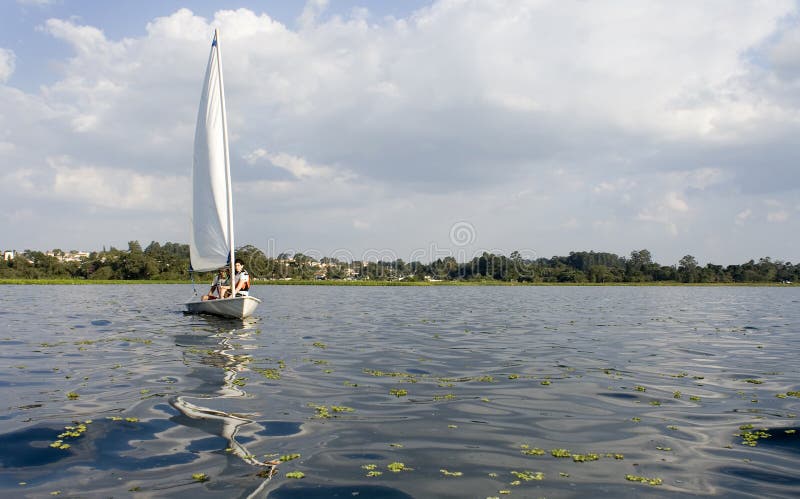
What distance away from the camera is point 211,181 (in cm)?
2980

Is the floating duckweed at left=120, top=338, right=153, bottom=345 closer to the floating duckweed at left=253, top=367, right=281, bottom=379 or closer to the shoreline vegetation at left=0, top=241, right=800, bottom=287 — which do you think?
the floating duckweed at left=253, top=367, right=281, bottom=379

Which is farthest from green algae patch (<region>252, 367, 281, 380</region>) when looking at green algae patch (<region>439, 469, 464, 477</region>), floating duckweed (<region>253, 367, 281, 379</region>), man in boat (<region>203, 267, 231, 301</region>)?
man in boat (<region>203, 267, 231, 301</region>)

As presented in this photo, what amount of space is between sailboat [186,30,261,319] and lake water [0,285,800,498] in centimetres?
1005

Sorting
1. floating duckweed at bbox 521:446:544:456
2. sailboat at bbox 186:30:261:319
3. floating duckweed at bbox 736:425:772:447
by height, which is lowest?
floating duckweed at bbox 521:446:544:456

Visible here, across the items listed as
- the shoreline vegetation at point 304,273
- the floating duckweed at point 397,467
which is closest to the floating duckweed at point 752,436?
the floating duckweed at point 397,467

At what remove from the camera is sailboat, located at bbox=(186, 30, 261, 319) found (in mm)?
29000

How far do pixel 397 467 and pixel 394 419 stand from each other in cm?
238

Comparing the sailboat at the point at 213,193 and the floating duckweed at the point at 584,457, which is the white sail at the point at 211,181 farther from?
the floating duckweed at the point at 584,457

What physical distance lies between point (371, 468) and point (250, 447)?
1871 millimetres

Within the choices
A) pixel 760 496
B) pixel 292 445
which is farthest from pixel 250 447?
pixel 760 496

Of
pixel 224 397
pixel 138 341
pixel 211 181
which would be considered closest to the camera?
pixel 224 397

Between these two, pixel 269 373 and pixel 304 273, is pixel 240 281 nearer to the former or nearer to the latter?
pixel 269 373

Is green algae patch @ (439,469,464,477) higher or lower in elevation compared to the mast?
lower

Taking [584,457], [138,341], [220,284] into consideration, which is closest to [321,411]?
[584,457]
